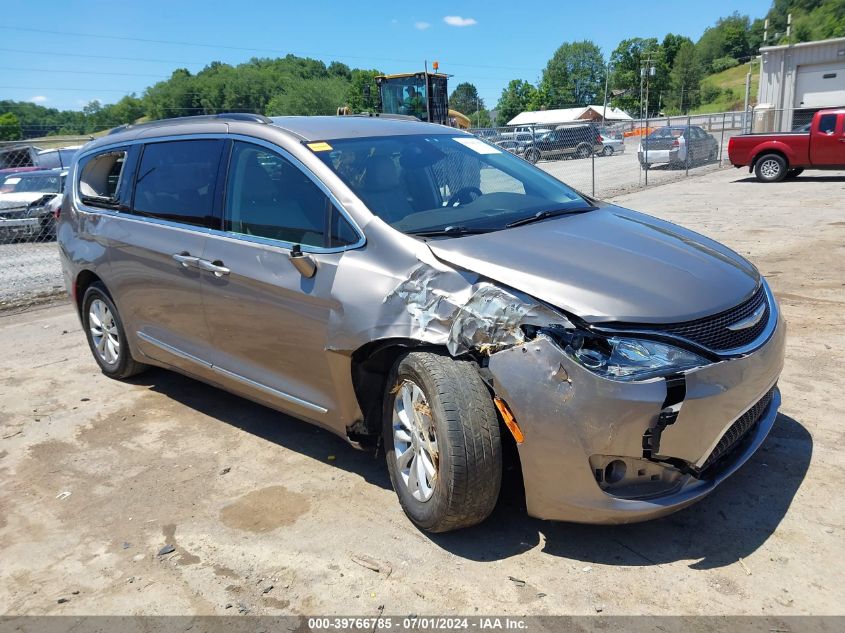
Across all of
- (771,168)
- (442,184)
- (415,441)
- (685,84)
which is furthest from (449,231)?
(685,84)

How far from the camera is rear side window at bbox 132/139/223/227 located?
421 centimetres

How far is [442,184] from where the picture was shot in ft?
13.0

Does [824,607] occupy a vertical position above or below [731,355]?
below

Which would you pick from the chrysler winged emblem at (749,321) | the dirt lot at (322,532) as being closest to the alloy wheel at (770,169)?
the dirt lot at (322,532)

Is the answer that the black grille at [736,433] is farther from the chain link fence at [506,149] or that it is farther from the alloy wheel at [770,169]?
the alloy wheel at [770,169]

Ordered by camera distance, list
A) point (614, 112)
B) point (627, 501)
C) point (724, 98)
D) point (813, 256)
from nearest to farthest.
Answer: point (627, 501), point (813, 256), point (614, 112), point (724, 98)

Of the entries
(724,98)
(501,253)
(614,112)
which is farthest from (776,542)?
(724,98)

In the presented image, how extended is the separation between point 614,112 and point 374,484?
10205 cm

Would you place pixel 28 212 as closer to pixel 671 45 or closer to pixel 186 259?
pixel 186 259

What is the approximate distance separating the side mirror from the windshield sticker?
1478mm

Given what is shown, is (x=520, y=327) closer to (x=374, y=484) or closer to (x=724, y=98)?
(x=374, y=484)

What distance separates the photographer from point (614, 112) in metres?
97.6

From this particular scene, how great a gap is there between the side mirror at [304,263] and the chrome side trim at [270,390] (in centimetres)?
68

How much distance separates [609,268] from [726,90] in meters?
122
